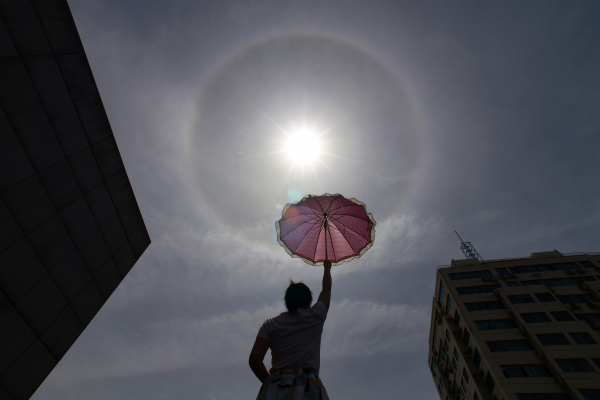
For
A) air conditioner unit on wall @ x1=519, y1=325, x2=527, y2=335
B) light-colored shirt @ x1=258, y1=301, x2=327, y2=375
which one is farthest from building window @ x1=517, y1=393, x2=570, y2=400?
light-colored shirt @ x1=258, y1=301, x2=327, y2=375

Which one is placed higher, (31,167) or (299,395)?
(31,167)

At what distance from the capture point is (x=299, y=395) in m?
2.25

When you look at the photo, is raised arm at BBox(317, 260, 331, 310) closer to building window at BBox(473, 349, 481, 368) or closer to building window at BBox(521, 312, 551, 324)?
building window at BBox(473, 349, 481, 368)

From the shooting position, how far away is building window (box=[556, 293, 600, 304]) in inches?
1088

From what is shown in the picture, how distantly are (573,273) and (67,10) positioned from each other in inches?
1850

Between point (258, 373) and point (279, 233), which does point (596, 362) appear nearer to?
point (279, 233)

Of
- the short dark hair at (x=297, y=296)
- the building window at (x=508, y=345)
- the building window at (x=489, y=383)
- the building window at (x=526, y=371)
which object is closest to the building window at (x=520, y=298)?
the building window at (x=508, y=345)

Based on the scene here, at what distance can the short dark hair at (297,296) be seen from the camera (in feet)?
9.93

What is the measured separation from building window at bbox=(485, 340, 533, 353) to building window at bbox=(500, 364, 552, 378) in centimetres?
154

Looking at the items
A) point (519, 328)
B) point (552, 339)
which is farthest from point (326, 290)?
point (552, 339)

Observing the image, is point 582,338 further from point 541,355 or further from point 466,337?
point 466,337

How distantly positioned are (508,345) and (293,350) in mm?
32807

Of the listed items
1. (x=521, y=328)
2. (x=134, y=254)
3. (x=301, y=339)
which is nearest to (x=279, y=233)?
(x=301, y=339)

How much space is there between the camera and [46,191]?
7250mm
